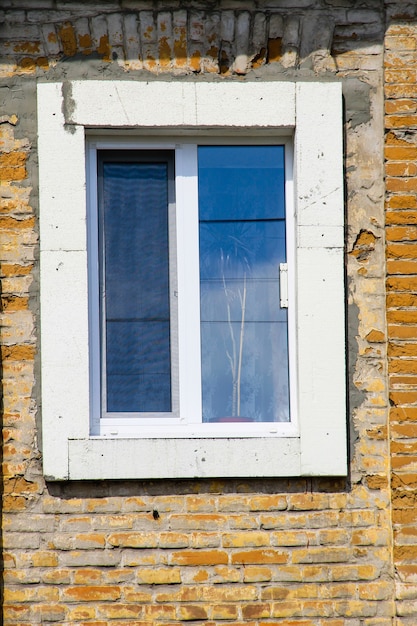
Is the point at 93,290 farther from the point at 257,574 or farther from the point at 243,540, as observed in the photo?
the point at 257,574

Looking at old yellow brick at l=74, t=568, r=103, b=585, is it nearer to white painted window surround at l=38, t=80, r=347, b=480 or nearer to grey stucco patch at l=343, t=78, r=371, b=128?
white painted window surround at l=38, t=80, r=347, b=480

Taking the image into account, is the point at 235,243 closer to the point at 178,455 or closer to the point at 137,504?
the point at 178,455

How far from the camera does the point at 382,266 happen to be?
13.0 ft

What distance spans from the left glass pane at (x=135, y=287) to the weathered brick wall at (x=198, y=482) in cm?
37

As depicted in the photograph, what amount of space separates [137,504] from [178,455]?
1.06 feet

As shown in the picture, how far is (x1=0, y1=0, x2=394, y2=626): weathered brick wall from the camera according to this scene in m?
3.84

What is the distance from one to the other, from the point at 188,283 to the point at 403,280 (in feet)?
3.55

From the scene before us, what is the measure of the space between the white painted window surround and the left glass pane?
15 cm

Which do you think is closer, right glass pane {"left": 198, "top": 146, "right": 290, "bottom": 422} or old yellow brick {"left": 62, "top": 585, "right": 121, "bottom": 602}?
old yellow brick {"left": 62, "top": 585, "right": 121, "bottom": 602}

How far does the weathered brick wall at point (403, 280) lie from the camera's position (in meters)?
3.82

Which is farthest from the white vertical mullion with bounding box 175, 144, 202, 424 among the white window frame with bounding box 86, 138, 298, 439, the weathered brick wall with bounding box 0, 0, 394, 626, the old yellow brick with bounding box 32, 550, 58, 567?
the old yellow brick with bounding box 32, 550, 58, 567

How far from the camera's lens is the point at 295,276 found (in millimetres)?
3988

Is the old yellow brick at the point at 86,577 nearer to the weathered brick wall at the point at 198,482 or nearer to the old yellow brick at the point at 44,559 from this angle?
the weathered brick wall at the point at 198,482

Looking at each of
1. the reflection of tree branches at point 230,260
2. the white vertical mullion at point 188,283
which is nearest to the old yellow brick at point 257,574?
the white vertical mullion at point 188,283
